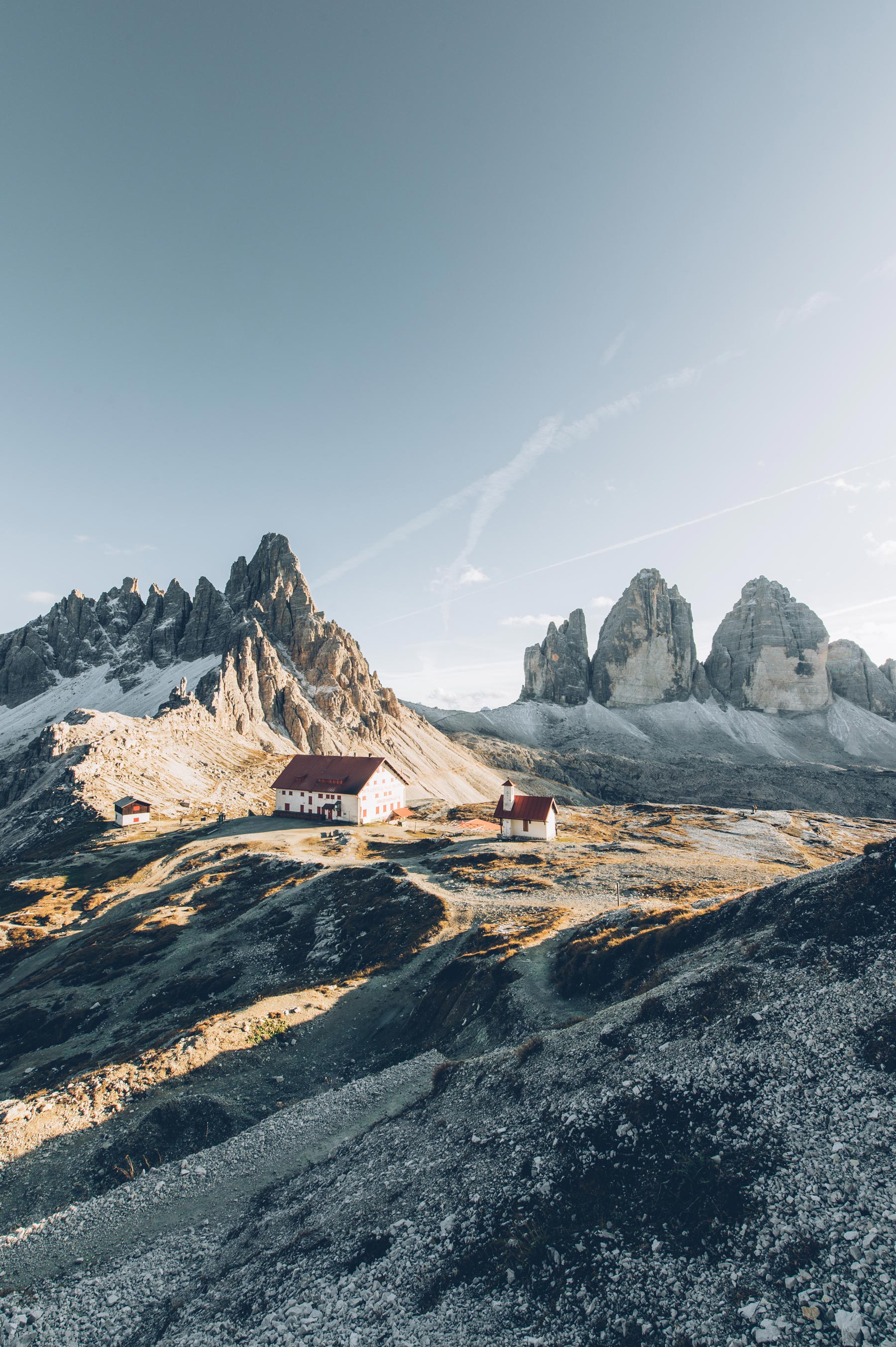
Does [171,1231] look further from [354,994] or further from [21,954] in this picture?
[21,954]

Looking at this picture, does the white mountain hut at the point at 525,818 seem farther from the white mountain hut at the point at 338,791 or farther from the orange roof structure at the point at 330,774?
the white mountain hut at the point at 338,791

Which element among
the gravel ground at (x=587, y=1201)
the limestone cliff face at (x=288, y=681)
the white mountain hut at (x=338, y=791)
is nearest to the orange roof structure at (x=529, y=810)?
the white mountain hut at (x=338, y=791)

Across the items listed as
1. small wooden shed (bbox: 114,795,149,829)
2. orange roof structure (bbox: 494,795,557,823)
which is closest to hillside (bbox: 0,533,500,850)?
small wooden shed (bbox: 114,795,149,829)

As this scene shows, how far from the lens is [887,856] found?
67.8 ft

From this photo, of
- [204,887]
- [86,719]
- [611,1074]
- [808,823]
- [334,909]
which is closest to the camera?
[611,1074]

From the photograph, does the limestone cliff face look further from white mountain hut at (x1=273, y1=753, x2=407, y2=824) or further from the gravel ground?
the gravel ground


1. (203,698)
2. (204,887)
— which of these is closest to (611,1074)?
(204,887)

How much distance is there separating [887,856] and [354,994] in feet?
93.1

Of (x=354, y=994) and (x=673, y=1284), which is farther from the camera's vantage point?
(x=354, y=994)

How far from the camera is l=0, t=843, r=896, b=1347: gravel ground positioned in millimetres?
10883

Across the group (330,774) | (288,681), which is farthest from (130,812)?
(288,681)

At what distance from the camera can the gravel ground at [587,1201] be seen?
1088 cm

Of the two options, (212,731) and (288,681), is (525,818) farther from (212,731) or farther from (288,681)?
(288,681)

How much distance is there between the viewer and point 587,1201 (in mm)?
13594
